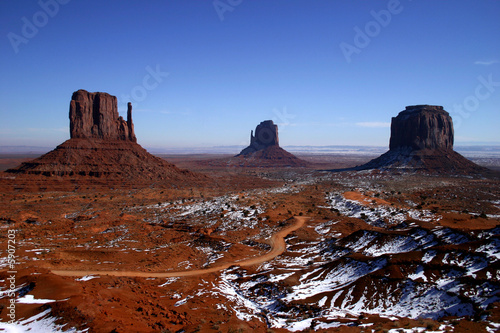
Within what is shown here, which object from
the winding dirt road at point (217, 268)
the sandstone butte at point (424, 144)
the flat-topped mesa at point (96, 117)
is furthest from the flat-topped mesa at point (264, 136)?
the winding dirt road at point (217, 268)

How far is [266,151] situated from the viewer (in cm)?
15538

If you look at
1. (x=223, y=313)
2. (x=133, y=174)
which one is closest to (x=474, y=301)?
(x=223, y=313)

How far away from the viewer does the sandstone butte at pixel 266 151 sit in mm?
143875

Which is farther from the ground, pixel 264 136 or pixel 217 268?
pixel 264 136

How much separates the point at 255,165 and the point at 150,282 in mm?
118283

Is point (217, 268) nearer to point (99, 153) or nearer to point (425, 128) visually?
point (99, 153)

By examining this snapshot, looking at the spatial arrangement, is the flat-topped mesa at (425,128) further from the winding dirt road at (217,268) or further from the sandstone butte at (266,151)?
the winding dirt road at (217,268)

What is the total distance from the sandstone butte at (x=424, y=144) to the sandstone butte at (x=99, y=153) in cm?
6618

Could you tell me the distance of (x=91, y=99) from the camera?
6725 centimetres

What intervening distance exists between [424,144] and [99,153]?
3708 inches

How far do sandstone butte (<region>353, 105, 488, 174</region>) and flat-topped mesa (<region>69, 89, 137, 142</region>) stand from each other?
76955mm

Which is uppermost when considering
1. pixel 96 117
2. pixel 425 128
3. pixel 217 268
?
pixel 96 117

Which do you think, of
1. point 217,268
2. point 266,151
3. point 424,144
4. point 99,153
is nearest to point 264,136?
point 266,151

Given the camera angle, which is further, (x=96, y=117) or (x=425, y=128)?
(x=425, y=128)
